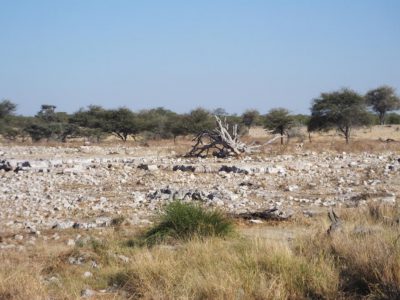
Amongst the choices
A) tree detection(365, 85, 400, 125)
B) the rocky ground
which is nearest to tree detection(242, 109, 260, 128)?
tree detection(365, 85, 400, 125)

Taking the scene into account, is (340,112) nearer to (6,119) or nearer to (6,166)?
(6,166)

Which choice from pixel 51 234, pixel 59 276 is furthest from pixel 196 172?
pixel 59 276

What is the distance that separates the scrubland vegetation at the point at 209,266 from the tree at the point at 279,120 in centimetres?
3453

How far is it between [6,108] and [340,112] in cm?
3234

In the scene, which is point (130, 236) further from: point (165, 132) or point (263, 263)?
point (165, 132)

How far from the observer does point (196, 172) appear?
55.0ft

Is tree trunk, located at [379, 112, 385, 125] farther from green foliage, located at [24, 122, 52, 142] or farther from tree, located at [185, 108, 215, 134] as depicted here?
green foliage, located at [24, 122, 52, 142]

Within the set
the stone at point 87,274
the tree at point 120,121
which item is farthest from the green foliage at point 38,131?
the stone at point 87,274

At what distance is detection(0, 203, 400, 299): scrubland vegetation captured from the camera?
16.8 ft

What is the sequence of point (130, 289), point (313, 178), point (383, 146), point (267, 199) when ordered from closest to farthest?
point (130, 289), point (267, 199), point (313, 178), point (383, 146)

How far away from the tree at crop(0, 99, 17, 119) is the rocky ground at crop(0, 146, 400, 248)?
34.2m

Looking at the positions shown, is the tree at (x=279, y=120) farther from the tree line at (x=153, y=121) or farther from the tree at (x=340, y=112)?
the tree at (x=340, y=112)

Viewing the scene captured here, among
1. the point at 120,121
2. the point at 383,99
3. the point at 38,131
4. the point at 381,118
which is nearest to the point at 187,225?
the point at 120,121

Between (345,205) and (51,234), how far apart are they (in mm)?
5437
